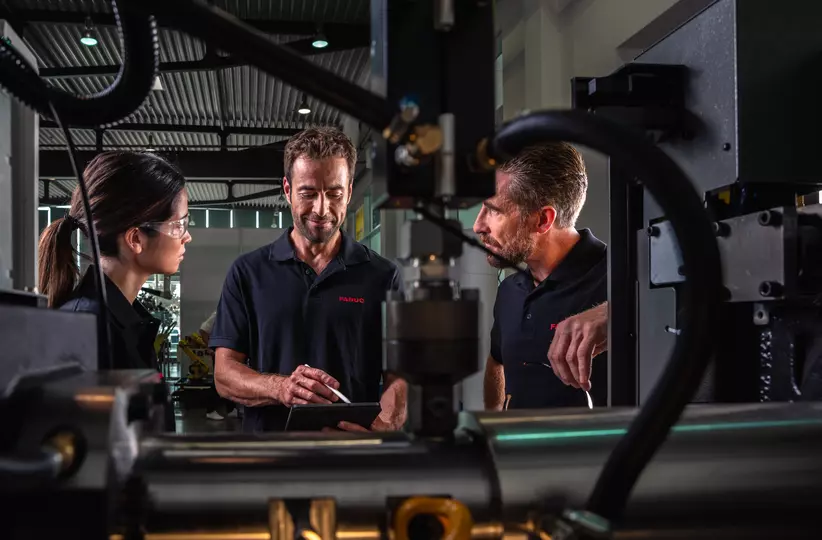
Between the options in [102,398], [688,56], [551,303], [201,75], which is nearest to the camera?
[102,398]

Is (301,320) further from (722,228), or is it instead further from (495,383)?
(722,228)

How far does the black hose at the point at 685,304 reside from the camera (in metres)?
0.36

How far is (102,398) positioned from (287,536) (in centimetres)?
14

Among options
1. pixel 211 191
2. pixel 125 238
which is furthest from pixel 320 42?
pixel 211 191

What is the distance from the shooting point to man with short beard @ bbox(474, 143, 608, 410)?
69.4 inches

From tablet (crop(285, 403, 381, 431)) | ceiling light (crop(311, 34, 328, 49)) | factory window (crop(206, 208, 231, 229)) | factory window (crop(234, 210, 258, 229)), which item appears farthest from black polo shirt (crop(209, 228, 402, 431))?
factory window (crop(206, 208, 231, 229))

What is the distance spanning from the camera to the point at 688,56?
68 centimetres

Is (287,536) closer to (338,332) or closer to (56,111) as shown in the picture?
(56,111)

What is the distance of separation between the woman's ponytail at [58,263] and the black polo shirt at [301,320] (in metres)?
0.58

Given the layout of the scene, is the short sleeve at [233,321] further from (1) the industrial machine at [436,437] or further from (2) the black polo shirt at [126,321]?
(1) the industrial machine at [436,437]

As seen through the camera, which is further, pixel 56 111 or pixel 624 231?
pixel 624 231

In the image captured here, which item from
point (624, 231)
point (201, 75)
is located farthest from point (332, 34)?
point (624, 231)

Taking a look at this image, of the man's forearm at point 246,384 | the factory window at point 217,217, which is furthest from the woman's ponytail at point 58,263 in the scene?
the factory window at point 217,217

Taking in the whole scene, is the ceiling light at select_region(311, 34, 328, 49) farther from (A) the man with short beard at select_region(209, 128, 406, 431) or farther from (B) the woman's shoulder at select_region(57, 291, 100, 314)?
(B) the woman's shoulder at select_region(57, 291, 100, 314)
